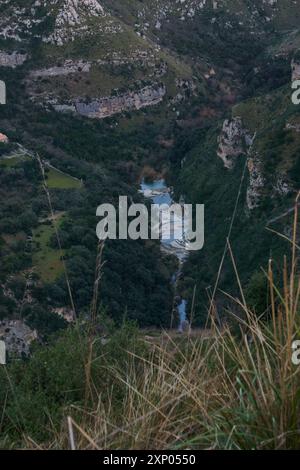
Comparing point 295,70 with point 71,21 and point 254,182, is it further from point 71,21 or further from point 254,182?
point 71,21

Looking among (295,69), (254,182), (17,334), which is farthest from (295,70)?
(17,334)

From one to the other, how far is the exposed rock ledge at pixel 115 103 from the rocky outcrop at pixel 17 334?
40534 millimetres

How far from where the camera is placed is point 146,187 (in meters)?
57.5

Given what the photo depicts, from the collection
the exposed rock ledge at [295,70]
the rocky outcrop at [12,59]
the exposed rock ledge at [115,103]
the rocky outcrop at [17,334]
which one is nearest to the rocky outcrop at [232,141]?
the exposed rock ledge at [295,70]

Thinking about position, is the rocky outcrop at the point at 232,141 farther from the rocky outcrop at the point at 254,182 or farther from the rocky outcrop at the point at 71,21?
the rocky outcrop at the point at 71,21

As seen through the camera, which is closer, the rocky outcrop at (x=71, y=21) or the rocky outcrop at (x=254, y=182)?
the rocky outcrop at (x=254, y=182)

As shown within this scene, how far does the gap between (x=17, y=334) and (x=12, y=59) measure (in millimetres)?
48827

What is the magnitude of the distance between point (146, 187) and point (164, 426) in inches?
2157

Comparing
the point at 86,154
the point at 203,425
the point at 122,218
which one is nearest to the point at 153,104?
the point at 86,154

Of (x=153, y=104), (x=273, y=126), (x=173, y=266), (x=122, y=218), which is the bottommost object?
(x=173, y=266)

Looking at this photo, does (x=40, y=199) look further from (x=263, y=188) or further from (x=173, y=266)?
(x=263, y=188)

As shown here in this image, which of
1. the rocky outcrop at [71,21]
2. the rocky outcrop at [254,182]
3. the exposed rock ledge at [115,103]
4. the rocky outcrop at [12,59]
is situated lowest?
the rocky outcrop at [254,182]

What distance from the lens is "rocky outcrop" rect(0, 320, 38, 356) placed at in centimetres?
2602

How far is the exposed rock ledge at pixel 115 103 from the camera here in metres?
65.6
